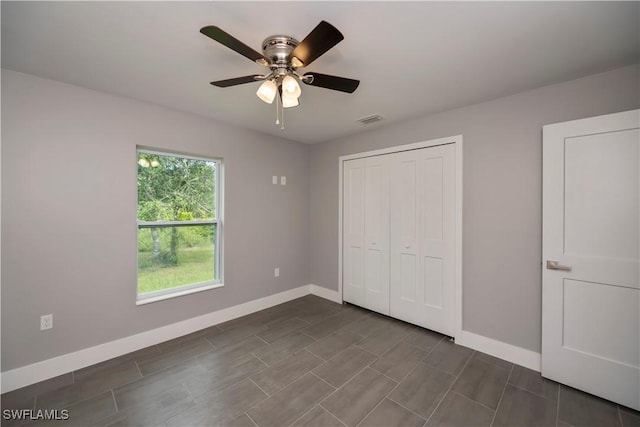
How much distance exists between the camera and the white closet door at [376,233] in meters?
3.43

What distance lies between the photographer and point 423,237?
3.06m

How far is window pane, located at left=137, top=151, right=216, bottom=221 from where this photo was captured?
9.18ft

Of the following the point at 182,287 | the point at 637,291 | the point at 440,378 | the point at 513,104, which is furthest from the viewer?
the point at 182,287

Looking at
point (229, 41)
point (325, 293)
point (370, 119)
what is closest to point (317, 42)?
point (229, 41)

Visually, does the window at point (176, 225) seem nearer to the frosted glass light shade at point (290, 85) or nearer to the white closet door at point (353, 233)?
the white closet door at point (353, 233)

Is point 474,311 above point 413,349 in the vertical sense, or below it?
above

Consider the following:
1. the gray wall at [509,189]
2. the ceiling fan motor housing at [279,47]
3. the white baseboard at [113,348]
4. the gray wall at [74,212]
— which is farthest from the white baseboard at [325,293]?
the ceiling fan motor housing at [279,47]

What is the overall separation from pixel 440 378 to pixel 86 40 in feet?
11.9

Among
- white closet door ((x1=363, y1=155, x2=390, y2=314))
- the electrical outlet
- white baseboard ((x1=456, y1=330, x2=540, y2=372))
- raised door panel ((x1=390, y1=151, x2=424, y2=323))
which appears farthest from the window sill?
white baseboard ((x1=456, y1=330, x2=540, y2=372))

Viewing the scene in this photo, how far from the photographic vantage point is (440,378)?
2203 mm

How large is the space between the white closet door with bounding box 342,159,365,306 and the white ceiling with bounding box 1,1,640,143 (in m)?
1.34

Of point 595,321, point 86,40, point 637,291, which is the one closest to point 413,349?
point 595,321

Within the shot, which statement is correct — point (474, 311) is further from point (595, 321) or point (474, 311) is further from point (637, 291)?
point (637, 291)

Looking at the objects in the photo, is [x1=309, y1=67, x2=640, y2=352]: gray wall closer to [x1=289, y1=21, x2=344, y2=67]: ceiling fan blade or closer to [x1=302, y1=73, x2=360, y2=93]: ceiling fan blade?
[x1=302, y1=73, x2=360, y2=93]: ceiling fan blade
